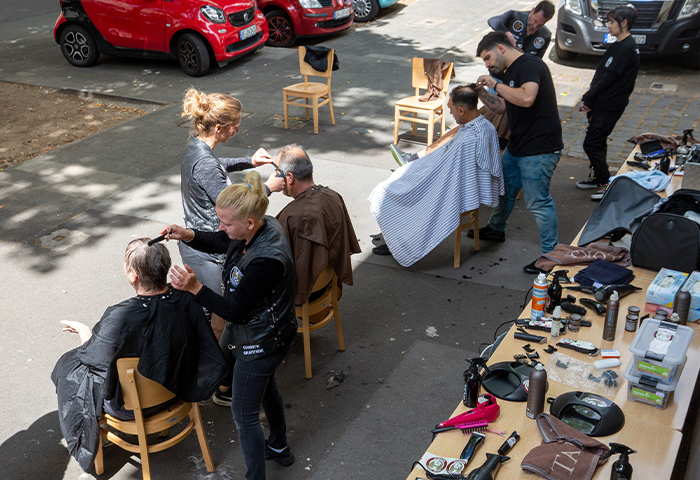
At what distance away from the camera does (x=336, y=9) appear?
13.2 meters

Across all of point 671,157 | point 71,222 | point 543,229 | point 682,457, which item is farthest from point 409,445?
point 71,222

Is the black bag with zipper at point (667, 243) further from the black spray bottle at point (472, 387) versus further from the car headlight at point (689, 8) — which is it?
the car headlight at point (689, 8)

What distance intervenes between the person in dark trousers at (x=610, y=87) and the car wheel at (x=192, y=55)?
678cm

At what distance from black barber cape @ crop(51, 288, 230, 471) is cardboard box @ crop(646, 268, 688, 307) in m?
2.45

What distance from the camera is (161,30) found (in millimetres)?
10953

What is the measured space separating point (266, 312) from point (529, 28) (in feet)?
19.7

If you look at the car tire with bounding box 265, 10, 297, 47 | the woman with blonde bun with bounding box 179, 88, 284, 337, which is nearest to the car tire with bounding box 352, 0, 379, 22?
the car tire with bounding box 265, 10, 297, 47

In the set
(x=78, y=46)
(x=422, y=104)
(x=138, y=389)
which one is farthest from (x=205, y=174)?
(x=78, y=46)

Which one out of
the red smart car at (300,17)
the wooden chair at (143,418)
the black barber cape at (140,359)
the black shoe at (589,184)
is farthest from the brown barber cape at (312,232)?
the red smart car at (300,17)

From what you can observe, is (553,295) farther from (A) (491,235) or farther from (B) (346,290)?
(A) (491,235)

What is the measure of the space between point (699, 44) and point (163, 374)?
1101 cm

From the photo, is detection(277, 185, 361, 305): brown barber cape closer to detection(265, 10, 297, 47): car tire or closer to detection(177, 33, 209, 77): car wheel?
detection(177, 33, 209, 77): car wheel

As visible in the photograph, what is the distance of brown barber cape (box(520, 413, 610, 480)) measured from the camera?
8.24 ft

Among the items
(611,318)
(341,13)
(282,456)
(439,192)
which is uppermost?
(341,13)
